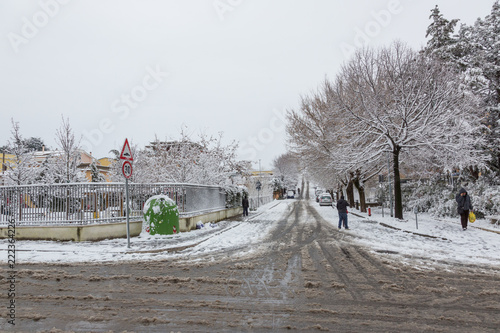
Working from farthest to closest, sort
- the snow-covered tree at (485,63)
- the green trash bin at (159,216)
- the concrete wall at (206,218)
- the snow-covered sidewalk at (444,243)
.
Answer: the snow-covered tree at (485,63), the concrete wall at (206,218), the green trash bin at (159,216), the snow-covered sidewalk at (444,243)

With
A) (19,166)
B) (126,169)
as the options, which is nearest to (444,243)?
(126,169)

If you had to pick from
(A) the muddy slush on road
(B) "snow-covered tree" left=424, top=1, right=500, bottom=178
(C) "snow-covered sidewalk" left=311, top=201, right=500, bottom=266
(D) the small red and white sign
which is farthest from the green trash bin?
(B) "snow-covered tree" left=424, top=1, right=500, bottom=178


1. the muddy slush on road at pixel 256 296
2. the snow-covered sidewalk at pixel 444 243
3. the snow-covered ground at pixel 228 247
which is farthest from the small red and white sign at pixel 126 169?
the snow-covered sidewalk at pixel 444 243

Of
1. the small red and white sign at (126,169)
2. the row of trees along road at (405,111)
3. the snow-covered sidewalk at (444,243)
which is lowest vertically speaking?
the snow-covered sidewalk at (444,243)

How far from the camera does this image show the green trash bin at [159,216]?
38.2 feet

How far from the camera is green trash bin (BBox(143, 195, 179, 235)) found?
459 inches

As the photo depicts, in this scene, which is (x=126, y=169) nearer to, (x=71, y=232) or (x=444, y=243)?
(x=71, y=232)

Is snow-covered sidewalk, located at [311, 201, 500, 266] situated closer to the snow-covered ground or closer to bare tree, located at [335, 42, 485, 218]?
the snow-covered ground

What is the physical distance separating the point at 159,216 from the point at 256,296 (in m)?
7.49

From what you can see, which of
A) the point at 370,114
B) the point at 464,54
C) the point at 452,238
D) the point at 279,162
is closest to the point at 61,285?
the point at 452,238

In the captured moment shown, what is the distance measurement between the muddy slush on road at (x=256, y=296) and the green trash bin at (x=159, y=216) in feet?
12.6

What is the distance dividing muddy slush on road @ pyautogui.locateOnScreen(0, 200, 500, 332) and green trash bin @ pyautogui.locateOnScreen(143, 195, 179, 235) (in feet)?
12.6

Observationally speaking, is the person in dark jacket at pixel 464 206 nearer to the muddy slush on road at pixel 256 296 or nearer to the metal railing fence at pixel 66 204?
the muddy slush on road at pixel 256 296

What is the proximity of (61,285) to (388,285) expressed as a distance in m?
5.85
